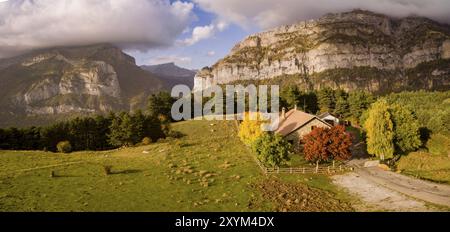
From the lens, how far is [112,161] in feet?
198

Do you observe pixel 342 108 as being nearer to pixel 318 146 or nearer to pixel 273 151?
pixel 318 146

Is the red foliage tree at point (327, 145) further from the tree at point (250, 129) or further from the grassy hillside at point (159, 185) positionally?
the tree at point (250, 129)

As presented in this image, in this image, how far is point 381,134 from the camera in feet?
202

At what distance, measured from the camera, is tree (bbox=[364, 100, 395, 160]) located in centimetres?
6116

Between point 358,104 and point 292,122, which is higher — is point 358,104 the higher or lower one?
the higher one

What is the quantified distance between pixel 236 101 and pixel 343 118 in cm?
3181

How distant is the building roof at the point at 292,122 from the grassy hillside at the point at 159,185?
9771 millimetres

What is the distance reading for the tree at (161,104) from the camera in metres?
116

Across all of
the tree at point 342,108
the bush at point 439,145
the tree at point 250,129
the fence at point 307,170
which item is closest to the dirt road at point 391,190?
the fence at point 307,170

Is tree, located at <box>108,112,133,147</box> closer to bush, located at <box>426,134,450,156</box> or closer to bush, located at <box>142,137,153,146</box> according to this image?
bush, located at <box>142,137,153,146</box>

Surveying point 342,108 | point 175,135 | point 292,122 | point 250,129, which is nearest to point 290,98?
point 342,108

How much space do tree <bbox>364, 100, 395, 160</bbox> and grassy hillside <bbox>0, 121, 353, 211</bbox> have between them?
619 inches

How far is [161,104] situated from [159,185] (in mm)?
74764
